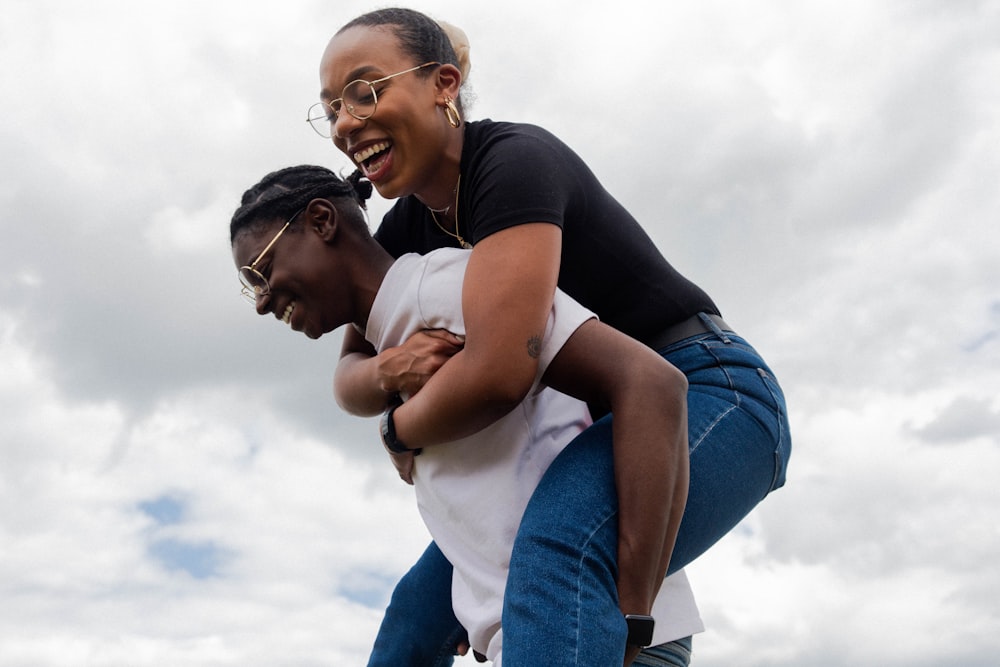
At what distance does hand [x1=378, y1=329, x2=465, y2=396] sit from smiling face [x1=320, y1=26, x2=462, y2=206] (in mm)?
589

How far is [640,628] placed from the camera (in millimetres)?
3051

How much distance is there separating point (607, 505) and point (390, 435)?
0.73 meters

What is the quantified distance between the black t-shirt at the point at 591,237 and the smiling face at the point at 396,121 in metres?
0.10

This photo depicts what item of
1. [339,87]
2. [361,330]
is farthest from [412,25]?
[361,330]

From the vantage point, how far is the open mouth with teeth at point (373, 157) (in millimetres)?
3690

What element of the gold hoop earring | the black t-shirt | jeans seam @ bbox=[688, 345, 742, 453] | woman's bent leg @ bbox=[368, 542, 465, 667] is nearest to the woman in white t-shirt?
jeans seam @ bbox=[688, 345, 742, 453]

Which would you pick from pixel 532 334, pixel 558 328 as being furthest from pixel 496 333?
pixel 558 328

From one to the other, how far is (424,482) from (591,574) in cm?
79

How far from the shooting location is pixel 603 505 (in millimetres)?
3057

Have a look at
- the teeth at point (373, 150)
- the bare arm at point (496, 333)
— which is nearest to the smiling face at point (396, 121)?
the teeth at point (373, 150)

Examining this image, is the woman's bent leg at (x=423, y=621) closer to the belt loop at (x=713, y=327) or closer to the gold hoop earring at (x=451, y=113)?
the belt loop at (x=713, y=327)

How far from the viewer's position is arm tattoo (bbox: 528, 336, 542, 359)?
3107 mm

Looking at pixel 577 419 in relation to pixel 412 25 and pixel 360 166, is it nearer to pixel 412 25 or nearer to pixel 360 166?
pixel 360 166

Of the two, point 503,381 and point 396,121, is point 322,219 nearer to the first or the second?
point 396,121
